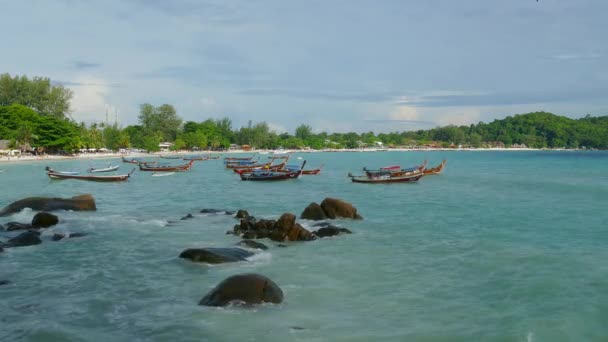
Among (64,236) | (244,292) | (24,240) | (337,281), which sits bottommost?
(337,281)

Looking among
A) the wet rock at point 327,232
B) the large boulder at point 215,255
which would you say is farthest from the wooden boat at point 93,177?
A: the large boulder at point 215,255

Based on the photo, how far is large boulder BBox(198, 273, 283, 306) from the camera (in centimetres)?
1118

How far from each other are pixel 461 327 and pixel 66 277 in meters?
10.7

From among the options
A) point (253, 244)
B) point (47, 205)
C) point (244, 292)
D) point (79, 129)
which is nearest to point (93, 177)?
point (47, 205)

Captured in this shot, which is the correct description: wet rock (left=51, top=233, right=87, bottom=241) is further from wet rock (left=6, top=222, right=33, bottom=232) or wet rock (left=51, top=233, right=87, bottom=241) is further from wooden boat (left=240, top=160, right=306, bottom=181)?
wooden boat (left=240, top=160, right=306, bottom=181)

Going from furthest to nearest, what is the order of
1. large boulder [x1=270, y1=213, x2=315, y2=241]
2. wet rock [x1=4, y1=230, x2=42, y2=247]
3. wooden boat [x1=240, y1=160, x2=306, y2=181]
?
wooden boat [x1=240, y1=160, x2=306, y2=181] < large boulder [x1=270, y1=213, x2=315, y2=241] < wet rock [x1=4, y1=230, x2=42, y2=247]

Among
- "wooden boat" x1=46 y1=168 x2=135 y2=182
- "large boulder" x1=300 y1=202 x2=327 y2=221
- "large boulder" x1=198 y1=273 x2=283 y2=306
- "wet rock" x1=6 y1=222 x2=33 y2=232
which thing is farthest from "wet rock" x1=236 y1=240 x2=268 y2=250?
"wooden boat" x1=46 y1=168 x2=135 y2=182

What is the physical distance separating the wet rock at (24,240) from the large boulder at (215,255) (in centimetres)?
636

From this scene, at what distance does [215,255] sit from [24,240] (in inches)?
316

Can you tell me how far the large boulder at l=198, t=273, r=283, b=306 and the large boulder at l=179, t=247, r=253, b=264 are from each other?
3.56 meters

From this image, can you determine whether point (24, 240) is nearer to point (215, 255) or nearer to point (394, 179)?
point (215, 255)

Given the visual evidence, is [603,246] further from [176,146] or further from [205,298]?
[176,146]

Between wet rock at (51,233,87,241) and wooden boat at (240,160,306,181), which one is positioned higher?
wooden boat at (240,160,306,181)

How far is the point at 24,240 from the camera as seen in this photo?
58.7 ft
